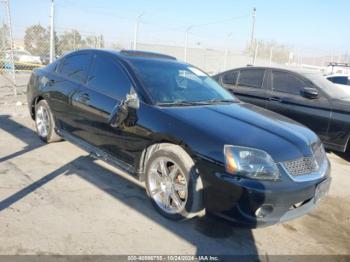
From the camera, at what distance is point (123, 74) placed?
14.0ft

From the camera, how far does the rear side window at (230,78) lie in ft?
26.1

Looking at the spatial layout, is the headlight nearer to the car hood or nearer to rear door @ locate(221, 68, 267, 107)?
the car hood

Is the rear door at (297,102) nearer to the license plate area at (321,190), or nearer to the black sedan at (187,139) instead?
the black sedan at (187,139)

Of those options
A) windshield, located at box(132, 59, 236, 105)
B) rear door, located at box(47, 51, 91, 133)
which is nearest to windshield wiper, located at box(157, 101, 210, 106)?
windshield, located at box(132, 59, 236, 105)

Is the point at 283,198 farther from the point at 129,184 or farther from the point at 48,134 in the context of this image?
the point at 48,134

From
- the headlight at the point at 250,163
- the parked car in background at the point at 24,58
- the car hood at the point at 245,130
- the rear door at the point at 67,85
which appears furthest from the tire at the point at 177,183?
the parked car in background at the point at 24,58

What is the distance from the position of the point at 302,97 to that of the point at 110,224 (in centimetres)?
464

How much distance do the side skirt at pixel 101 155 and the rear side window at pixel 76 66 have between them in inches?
32.2

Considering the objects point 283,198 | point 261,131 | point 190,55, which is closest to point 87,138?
point 261,131

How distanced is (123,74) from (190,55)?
74.8ft

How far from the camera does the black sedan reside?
10.3 feet

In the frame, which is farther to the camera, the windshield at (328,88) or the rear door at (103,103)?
the windshield at (328,88)

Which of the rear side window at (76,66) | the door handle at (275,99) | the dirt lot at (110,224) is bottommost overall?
the dirt lot at (110,224)

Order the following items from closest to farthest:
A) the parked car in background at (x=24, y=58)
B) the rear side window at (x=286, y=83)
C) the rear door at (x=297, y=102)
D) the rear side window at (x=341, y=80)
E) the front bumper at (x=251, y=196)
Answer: the front bumper at (x=251, y=196)
the rear door at (x=297, y=102)
the rear side window at (x=286, y=83)
the rear side window at (x=341, y=80)
the parked car in background at (x=24, y=58)
